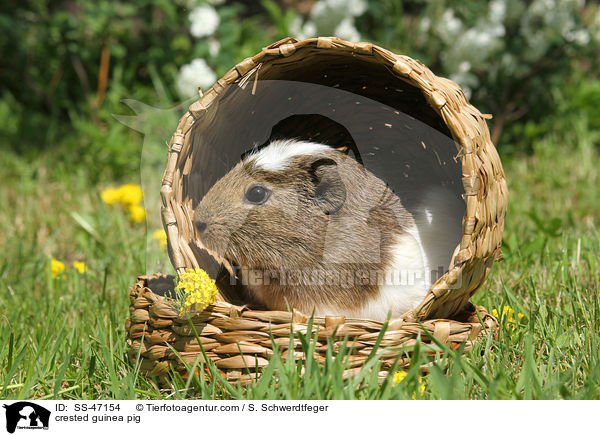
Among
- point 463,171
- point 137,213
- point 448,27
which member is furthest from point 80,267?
point 448,27

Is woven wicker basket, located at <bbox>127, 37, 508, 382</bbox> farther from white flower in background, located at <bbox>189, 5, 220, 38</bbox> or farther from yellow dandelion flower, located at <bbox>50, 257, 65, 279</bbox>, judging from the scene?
white flower in background, located at <bbox>189, 5, 220, 38</bbox>

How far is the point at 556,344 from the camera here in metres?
1.91

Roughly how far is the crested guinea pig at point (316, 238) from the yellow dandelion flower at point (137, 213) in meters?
1.52

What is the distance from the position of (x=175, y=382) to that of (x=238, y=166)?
0.91m

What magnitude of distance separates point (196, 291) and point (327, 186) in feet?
2.30

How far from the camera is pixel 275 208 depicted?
2.15 metres

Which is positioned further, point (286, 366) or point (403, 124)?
point (403, 124)

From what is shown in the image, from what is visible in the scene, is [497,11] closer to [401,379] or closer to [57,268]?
[401,379]

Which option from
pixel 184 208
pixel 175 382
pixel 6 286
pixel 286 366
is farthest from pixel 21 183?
pixel 286 366

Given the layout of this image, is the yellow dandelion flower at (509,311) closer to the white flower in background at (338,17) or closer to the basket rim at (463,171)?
the basket rim at (463,171)

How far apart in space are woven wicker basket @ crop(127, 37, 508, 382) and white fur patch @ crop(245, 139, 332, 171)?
294 millimetres

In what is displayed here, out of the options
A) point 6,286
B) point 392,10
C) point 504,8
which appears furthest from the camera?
point 392,10

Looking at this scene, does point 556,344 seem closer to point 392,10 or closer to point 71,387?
point 71,387
